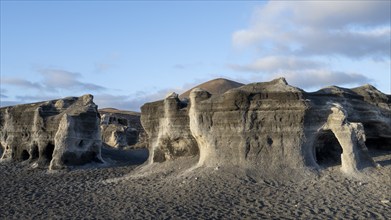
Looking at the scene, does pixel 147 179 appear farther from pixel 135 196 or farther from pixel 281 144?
pixel 281 144

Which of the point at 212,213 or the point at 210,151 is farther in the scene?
the point at 210,151

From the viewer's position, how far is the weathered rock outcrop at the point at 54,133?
22383mm

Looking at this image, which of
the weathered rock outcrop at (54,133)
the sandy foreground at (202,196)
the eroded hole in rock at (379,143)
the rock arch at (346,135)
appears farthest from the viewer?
the weathered rock outcrop at (54,133)

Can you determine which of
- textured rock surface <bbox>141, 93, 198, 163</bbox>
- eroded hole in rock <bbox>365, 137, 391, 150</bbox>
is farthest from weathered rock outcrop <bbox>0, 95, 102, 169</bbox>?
eroded hole in rock <bbox>365, 137, 391, 150</bbox>

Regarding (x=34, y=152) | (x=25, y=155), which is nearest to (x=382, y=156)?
(x=34, y=152)

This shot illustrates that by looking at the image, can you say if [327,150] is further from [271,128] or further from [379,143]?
[379,143]

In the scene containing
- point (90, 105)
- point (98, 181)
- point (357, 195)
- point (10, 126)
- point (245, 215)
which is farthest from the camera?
point (10, 126)

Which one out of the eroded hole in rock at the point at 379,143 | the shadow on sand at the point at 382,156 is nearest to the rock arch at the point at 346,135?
the shadow on sand at the point at 382,156

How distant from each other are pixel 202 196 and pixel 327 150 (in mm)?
6502

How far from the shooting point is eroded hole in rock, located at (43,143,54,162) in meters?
23.9

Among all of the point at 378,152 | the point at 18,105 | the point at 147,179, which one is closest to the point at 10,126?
the point at 18,105

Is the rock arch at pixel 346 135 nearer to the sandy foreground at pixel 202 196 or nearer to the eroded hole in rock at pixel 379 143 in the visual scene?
the sandy foreground at pixel 202 196

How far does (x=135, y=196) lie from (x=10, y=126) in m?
15.2

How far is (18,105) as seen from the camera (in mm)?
26906
